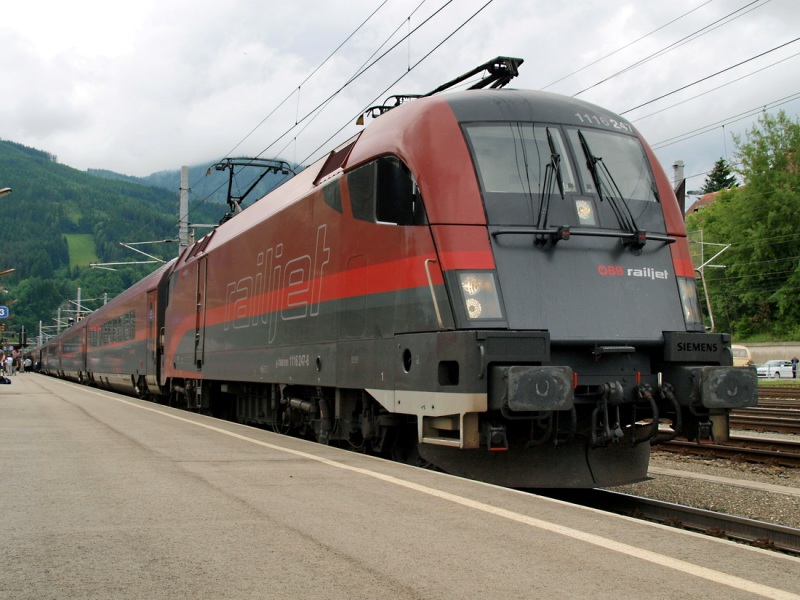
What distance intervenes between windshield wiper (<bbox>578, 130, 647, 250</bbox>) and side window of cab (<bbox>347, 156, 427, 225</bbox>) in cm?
169

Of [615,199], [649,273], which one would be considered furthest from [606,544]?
[615,199]

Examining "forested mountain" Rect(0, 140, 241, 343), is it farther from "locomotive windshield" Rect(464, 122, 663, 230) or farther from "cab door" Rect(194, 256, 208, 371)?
"locomotive windshield" Rect(464, 122, 663, 230)

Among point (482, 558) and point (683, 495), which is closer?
point (482, 558)

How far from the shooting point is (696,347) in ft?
24.7

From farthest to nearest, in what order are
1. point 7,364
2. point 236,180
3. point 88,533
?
point 7,364 < point 236,180 < point 88,533

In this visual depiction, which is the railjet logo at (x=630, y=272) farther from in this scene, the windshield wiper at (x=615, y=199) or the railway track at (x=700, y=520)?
the railway track at (x=700, y=520)

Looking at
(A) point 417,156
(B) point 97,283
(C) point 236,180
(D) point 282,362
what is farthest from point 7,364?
(B) point 97,283

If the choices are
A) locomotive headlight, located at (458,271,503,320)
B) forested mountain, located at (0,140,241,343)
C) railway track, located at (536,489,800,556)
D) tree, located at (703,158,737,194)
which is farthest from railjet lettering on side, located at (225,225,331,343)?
forested mountain, located at (0,140,241,343)

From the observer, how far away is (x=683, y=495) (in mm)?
8969

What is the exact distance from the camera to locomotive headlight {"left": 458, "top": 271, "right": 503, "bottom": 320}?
705 cm

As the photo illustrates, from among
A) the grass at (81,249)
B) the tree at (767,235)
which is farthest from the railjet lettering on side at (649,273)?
the grass at (81,249)

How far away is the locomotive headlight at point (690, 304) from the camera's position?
784cm

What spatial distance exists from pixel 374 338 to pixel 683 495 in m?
3.68

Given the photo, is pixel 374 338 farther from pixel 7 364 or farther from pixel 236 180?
pixel 7 364
